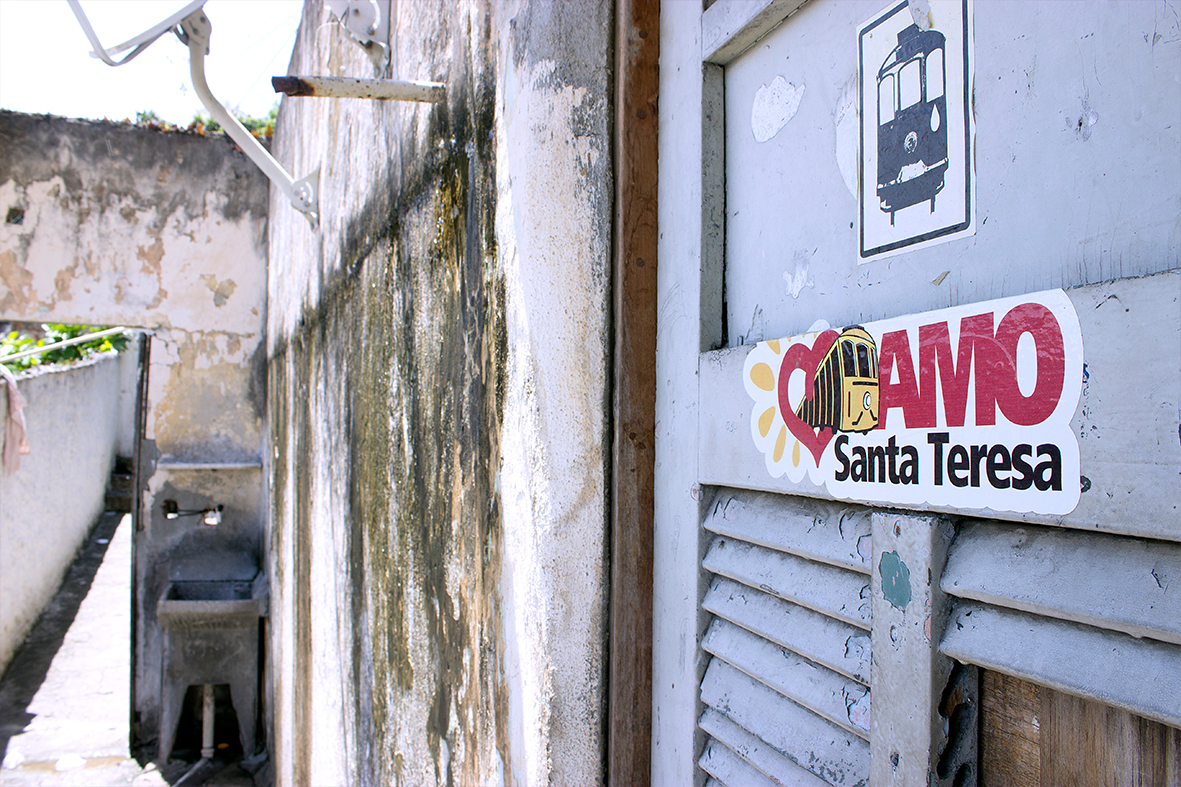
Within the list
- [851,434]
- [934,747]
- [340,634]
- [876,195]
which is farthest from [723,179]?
[340,634]

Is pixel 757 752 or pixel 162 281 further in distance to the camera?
pixel 162 281

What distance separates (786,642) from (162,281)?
6221 millimetres

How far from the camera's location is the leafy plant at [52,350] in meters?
8.80

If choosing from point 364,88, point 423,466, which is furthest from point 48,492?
point 364,88

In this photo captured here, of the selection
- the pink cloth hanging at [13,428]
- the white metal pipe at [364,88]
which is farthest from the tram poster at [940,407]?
the pink cloth hanging at [13,428]

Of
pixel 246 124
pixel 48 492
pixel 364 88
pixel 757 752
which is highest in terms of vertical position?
pixel 246 124

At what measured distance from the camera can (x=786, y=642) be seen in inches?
32.1

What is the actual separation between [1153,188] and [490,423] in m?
0.95

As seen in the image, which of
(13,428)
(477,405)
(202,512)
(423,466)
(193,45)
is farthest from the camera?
(13,428)

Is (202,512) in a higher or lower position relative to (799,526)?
lower

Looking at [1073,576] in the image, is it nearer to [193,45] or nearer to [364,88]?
[364,88]

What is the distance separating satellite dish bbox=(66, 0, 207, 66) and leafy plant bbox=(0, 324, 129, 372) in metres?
6.84

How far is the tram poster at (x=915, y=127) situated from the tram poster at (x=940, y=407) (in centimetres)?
10

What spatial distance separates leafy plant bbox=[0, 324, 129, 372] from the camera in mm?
8805
